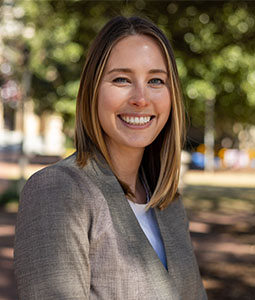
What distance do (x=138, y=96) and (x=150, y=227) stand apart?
0.47 metres

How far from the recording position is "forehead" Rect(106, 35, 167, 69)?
1.67 meters

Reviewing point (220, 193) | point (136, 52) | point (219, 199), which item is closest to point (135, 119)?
point (136, 52)

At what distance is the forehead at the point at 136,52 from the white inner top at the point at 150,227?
19.1 inches

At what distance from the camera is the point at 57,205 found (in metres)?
1.39

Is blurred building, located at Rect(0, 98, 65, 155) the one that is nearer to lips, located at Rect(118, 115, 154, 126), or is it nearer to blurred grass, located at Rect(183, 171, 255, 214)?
blurred grass, located at Rect(183, 171, 255, 214)

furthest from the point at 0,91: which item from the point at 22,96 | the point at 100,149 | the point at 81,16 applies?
the point at 100,149

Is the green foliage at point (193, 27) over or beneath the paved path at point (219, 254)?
over

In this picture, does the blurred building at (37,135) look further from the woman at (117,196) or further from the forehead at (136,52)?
the forehead at (136,52)

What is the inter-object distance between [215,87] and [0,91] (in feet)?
17.5

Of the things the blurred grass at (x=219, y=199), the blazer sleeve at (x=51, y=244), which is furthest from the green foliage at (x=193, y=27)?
the blazer sleeve at (x=51, y=244)

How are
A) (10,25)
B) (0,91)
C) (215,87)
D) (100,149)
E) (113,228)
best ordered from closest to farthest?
(113,228) → (100,149) → (215,87) → (10,25) → (0,91)

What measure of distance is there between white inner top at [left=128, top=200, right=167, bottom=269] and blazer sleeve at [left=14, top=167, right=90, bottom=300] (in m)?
0.38

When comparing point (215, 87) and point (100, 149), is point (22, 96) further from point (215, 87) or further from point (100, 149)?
point (100, 149)

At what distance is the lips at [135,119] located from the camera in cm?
175
